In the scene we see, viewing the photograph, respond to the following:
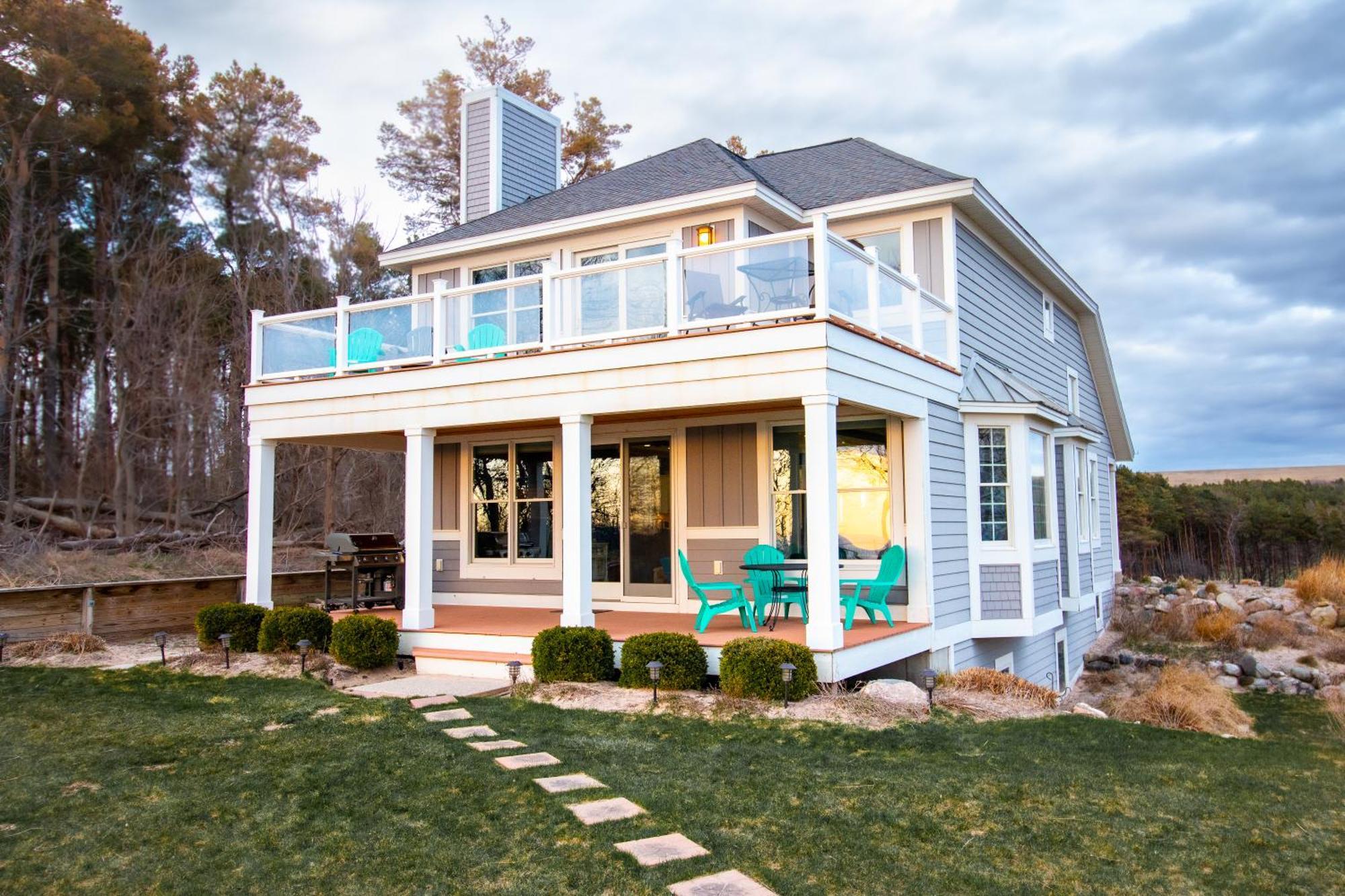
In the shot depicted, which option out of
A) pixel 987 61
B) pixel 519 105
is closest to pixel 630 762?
pixel 519 105

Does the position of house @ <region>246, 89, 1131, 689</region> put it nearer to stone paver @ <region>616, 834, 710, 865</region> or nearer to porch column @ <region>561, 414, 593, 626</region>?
porch column @ <region>561, 414, 593, 626</region>

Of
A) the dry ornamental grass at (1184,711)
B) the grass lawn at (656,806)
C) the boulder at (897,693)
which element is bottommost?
the dry ornamental grass at (1184,711)

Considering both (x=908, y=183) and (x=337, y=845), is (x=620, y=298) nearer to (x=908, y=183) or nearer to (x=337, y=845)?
(x=908, y=183)

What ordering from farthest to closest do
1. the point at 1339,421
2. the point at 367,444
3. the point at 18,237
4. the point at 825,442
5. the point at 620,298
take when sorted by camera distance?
the point at 1339,421 → the point at 18,237 → the point at 367,444 → the point at 620,298 → the point at 825,442

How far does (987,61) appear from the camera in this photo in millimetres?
16484

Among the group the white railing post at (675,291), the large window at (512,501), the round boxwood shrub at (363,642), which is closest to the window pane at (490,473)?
the large window at (512,501)

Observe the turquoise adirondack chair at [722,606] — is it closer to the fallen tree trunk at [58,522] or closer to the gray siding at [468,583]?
the gray siding at [468,583]

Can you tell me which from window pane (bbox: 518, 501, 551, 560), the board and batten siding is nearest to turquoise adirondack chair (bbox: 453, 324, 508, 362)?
the board and batten siding

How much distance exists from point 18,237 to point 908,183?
17657 mm

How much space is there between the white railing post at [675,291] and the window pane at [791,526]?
9.03ft

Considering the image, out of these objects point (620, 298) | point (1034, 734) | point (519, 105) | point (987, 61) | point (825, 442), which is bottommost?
point (1034, 734)

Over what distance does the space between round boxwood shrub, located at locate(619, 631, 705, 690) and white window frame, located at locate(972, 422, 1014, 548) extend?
471cm

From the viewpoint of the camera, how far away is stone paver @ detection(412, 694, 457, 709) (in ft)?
25.0

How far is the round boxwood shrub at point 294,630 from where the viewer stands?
981 cm
